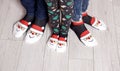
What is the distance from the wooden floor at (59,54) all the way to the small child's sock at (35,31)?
32 mm

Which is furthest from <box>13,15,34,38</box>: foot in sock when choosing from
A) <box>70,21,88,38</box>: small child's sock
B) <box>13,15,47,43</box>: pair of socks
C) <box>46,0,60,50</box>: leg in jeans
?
<box>70,21,88,38</box>: small child's sock

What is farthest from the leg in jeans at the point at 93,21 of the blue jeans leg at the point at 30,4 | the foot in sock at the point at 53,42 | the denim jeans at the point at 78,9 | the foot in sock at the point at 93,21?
the blue jeans leg at the point at 30,4

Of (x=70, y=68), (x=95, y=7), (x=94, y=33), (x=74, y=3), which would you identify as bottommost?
(x=70, y=68)

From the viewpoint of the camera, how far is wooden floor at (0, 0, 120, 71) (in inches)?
43.9

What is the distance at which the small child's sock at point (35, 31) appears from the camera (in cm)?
120

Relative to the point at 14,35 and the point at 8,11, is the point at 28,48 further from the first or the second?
the point at 8,11

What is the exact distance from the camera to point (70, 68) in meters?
1.11

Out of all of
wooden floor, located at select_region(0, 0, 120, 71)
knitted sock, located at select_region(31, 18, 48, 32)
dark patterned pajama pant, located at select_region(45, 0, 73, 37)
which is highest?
dark patterned pajama pant, located at select_region(45, 0, 73, 37)

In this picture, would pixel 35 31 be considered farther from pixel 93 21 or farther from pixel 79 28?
pixel 93 21

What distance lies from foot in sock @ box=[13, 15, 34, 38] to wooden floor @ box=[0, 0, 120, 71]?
0.11 ft

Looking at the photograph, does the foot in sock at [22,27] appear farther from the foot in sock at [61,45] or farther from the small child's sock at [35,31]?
the foot in sock at [61,45]

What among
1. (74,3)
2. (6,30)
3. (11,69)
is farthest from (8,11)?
(74,3)

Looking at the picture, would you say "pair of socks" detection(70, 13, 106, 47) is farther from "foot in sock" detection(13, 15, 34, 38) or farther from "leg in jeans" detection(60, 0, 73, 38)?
"foot in sock" detection(13, 15, 34, 38)

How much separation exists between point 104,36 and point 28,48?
0.50 metres
